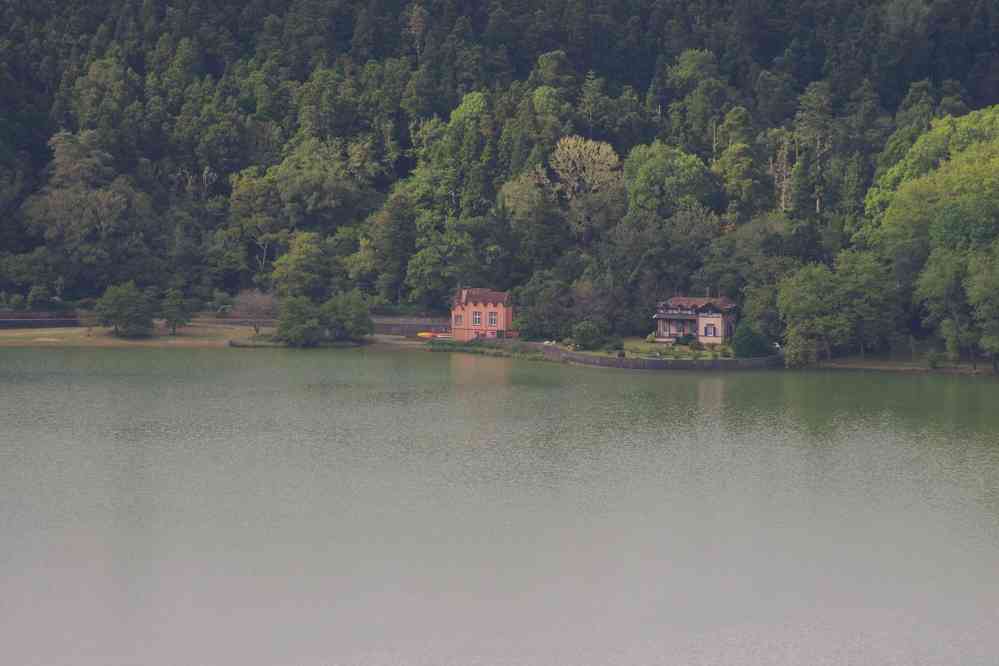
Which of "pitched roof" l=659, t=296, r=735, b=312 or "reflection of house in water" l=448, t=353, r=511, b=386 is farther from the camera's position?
"pitched roof" l=659, t=296, r=735, b=312

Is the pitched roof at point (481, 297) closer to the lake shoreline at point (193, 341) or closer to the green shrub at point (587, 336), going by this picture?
the lake shoreline at point (193, 341)

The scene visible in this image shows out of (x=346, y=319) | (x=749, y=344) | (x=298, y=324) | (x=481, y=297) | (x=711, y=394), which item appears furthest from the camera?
(x=481, y=297)

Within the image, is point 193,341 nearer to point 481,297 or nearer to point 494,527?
point 481,297

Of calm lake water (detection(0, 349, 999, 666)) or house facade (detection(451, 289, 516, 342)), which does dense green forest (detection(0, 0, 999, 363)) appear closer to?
house facade (detection(451, 289, 516, 342))

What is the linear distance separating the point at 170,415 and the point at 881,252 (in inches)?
1343

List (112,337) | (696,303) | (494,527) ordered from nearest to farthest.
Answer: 1. (494,527)
2. (696,303)
3. (112,337)

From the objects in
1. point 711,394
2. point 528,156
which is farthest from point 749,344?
point 528,156

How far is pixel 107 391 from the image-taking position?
55969 millimetres

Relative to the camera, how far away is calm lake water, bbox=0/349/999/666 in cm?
2698

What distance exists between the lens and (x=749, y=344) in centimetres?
6681

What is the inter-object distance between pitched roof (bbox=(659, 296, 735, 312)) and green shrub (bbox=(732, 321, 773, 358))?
3.58 metres

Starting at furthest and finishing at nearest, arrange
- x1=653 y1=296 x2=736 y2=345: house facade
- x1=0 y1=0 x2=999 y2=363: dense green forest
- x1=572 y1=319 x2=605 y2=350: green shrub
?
1. x1=0 y1=0 x2=999 y2=363: dense green forest
2. x1=653 y1=296 x2=736 y2=345: house facade
3. x1=572 y1=319 x2=605 y2=350: green shrub

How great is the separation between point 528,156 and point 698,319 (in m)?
19.1

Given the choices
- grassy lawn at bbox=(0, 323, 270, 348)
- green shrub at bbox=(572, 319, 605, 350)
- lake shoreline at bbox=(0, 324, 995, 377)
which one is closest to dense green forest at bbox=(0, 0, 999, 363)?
green shrub at bbox=(572, 319, 605, 350)
